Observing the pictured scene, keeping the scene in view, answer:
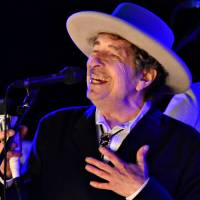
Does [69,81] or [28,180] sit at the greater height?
[69,81]

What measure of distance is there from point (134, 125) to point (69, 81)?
1.66ft

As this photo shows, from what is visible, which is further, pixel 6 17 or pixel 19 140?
pixel 6 17

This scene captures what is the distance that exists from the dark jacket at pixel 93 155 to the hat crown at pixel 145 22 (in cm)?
36

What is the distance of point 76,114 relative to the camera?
2719 mm

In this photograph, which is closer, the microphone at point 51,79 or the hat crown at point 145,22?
the microphone at point 51,79

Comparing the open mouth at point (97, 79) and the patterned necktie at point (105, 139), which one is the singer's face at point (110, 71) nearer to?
the open mouth at point (97, 79)

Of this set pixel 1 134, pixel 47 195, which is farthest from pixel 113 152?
pixel 1 134

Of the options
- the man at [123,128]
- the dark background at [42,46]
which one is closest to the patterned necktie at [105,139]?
the man at [123,128]

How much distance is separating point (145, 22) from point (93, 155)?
670 mm

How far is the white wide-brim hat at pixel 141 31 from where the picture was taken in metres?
2.52

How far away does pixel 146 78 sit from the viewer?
2.70m

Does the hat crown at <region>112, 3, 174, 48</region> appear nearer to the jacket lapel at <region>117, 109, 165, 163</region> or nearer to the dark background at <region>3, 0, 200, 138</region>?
the jacket lapel at <region>117, 109, 165, 163</region>

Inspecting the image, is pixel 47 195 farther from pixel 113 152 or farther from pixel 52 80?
pixel 52 80

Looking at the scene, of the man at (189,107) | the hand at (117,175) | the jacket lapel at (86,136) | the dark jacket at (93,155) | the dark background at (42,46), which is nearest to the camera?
the hand at (117,175)
